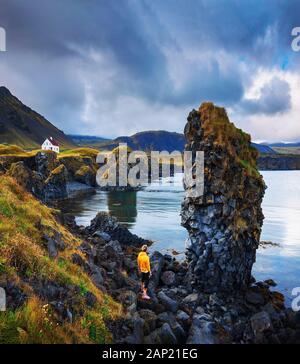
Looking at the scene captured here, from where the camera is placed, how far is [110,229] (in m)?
59.8

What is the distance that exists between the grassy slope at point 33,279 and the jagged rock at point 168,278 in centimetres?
1499

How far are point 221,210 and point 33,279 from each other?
2485 cm

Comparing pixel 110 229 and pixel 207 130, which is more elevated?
pixel 207 130

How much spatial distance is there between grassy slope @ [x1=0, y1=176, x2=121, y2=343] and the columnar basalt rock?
56.0 feet

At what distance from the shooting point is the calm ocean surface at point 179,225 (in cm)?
4684

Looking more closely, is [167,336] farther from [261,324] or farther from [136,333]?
[261,324]

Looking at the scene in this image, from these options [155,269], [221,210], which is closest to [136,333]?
[155,269]

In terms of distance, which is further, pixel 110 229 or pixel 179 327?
pixel 110 229

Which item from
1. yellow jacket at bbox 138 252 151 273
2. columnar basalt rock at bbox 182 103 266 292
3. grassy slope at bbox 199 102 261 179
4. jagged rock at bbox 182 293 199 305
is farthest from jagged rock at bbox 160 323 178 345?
grassy slope at bbox 199 102 261 179

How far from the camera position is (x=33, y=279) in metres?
17.6
